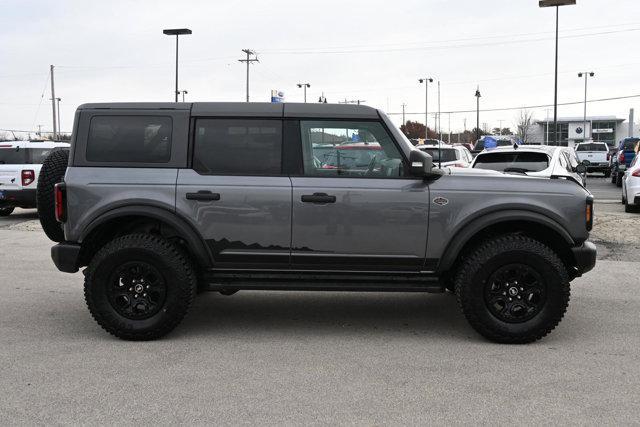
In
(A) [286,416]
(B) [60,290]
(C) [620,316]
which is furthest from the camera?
(B) [60,290]

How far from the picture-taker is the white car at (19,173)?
557 inches

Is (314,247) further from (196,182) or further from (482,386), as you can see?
(482,386)

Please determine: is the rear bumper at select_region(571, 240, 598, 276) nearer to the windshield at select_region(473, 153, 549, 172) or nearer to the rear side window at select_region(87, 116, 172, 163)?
the rear side window at select_region(87, 116, 172, 163)

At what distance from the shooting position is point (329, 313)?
21.1ft

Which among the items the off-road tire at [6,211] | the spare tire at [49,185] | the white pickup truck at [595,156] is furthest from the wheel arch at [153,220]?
the white pickup truck at [595,156]

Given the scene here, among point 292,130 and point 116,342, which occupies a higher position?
point 292,130

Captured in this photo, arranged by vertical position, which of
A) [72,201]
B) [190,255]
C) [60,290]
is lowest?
[60,290]

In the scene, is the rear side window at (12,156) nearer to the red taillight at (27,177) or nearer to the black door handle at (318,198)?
the red taillight at (27,177)

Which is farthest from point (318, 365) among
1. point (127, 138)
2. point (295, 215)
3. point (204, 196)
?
point (127, 138)

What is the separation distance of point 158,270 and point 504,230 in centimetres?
288

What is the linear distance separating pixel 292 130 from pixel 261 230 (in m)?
0.86

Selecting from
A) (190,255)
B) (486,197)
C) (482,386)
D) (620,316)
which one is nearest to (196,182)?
(190,255)

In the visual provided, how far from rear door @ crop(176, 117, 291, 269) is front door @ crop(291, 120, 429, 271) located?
0.50 ft

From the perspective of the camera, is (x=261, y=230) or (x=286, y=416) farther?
(x=261, y=230)
